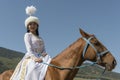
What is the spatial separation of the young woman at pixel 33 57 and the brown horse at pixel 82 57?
35 cm

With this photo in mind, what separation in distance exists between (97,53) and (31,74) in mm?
2429

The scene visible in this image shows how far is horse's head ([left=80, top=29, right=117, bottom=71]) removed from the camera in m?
9.82

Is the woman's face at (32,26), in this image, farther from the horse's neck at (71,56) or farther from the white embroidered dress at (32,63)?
the horse's neck at (71,56)

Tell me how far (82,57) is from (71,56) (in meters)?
0.41

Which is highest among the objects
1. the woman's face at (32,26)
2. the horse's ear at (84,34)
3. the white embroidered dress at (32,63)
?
the woman's face at (32,26)

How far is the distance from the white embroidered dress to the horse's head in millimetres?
1474

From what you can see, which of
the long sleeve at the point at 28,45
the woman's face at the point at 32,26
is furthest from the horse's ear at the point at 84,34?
the long sleeve at the point at 28,45

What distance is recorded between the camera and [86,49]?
9.96 metres

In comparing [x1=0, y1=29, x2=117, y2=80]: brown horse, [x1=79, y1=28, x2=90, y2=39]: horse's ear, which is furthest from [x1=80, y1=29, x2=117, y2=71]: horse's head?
[x1=79, y1=28, x2=90, y2=39]: horse's ear

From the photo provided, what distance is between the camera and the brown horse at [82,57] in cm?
985

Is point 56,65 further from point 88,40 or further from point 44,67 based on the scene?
point 88,40

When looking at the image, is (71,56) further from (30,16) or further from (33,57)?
(30,16)

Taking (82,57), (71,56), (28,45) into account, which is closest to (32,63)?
(28,45)

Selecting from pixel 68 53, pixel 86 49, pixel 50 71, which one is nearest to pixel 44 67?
pixel 50 71
